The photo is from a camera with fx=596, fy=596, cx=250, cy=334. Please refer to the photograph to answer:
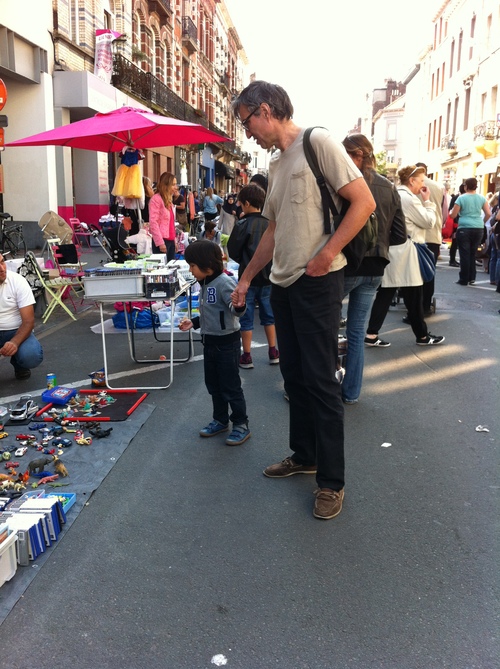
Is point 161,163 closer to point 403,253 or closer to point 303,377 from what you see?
point 403,253

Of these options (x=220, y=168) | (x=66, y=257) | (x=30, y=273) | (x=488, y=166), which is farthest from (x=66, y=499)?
(x=220, y=168)

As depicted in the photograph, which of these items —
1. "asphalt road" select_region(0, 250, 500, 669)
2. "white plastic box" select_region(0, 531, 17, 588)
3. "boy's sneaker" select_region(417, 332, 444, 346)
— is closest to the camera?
"asphalt road" select_region(0, 250, 500, 669)

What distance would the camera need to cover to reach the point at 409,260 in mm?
6387

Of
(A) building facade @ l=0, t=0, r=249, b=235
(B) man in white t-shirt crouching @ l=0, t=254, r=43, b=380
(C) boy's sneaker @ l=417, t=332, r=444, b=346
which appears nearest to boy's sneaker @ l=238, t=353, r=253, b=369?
(B) man in white t-shirt crouching @ l=0, t=254, r=43, b=380

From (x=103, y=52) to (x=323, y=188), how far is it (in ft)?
60.2

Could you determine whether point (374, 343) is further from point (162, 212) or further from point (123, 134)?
point (123, 134)

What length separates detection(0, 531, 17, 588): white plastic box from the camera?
8.36 feet

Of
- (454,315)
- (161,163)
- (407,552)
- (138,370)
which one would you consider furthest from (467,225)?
(161,163)

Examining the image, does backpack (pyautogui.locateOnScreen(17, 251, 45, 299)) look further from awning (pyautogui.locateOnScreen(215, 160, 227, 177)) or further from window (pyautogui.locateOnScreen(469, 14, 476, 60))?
awning (pyautogui.locateOnScreen(215, 160, 227, 177))

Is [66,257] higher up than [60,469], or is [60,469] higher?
[66,257]

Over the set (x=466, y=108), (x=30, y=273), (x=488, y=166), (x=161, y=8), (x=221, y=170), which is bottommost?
(x=30, y=273)

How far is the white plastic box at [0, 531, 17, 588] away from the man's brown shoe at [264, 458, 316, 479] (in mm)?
1511

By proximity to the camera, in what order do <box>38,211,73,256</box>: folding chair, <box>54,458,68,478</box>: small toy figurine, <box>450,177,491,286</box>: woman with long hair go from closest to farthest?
<box>54,458,68,478</box>: small toy figurine, <box>450,177,491,286</box>: woman with long hair, <box>38,211,73,256</box>: folding chair

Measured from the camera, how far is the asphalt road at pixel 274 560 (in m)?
2.23
